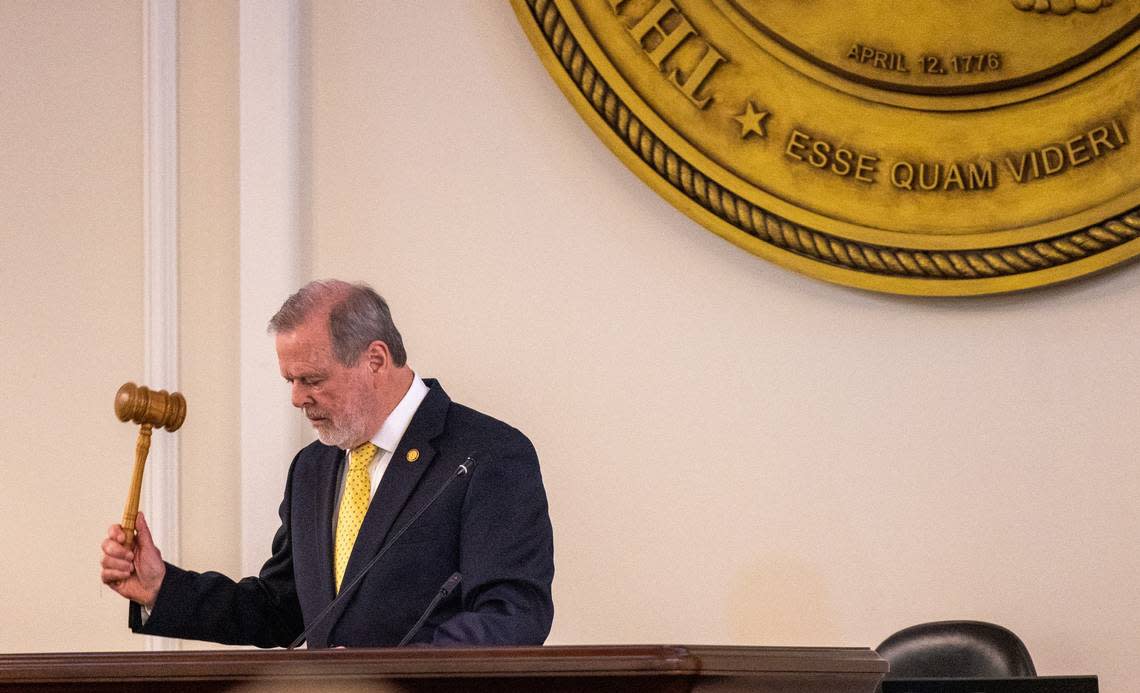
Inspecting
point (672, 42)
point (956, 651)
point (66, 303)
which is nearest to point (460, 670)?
point (956, 651)

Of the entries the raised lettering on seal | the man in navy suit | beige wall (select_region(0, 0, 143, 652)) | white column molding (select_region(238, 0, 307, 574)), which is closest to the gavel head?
the man in navy suit

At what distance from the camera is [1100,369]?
3324 mm

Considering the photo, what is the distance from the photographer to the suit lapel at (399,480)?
10.2ft

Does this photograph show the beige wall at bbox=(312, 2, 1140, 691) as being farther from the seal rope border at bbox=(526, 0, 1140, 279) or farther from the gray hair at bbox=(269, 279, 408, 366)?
the gray hair at bbox=(269, 279, 408, 366)

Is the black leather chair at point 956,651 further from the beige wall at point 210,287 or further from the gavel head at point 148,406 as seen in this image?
the beige wall at point 210,287

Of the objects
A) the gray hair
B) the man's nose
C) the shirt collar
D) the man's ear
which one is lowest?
the shirt collar

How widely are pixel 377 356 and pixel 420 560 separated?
44 centimetres

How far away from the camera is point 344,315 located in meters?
3.21

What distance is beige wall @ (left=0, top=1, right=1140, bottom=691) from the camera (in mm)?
3363

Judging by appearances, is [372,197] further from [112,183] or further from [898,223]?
[898,223]

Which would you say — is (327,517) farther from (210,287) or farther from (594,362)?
(210,287)

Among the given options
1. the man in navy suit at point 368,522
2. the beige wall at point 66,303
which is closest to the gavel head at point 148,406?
the man in navy suit at point 368,522

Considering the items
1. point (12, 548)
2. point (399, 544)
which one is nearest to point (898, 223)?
point (399, 544)

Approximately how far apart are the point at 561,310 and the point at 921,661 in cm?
117
